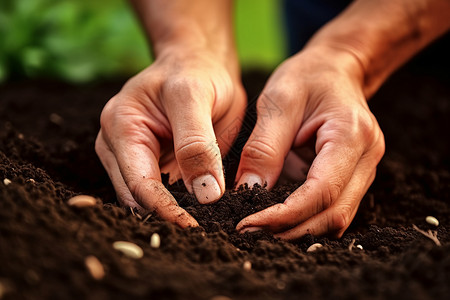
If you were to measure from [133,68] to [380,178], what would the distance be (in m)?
2.43

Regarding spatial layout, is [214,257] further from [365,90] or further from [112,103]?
[365,90]

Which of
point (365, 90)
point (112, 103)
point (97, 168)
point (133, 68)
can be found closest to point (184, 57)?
point (112, 103)

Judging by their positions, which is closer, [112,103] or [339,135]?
[339,135]

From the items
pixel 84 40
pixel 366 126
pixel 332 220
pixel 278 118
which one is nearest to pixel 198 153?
pixel 278 118

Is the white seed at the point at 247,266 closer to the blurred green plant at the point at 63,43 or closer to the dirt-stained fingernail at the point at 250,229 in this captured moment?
the dirt-stained fingernail at the point at 250,229

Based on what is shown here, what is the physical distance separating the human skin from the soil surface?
8 centimetres

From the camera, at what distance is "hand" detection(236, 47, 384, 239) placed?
1470 mm

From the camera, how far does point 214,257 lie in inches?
48.9

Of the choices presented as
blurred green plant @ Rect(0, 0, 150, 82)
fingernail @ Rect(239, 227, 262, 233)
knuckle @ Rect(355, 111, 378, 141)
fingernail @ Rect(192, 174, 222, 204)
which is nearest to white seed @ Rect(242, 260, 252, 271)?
fingernail @ Rect(239, 227, 262, 233)

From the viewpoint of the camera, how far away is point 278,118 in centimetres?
169

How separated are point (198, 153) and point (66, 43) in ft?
7.85

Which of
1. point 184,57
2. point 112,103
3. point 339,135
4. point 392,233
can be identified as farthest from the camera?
point 184,57

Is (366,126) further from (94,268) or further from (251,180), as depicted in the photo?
(94,268)

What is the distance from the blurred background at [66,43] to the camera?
10.8 ft
